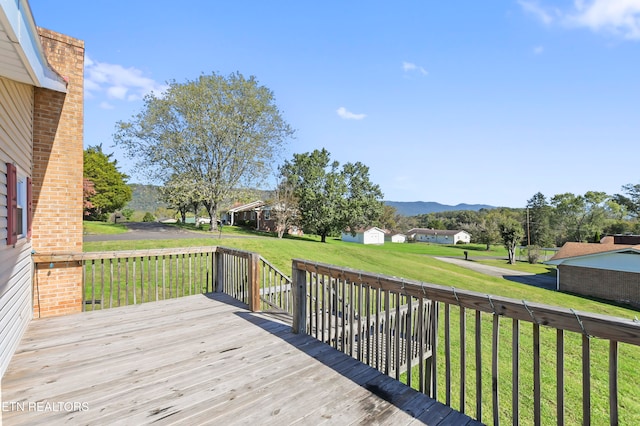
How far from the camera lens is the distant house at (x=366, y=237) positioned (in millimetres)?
51875

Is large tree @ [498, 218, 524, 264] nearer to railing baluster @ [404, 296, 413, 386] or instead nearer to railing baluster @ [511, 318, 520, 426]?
railing baluster @ [404, 296, 413, 386]

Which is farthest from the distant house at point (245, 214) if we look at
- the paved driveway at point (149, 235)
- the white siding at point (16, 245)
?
the white siding at point (16, 245)

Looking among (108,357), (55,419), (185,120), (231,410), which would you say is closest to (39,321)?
(108,357)

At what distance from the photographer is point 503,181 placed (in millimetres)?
35188

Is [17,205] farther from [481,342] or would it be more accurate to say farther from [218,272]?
[481,342]

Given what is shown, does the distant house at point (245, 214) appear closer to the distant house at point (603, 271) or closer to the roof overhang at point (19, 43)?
the distant house at point (603, 271)

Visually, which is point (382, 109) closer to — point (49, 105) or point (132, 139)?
point (49, 105)

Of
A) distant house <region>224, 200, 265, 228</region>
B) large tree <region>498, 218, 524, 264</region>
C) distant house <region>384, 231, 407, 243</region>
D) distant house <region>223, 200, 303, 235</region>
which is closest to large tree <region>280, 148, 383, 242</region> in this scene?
distant house <region>223, 200, 303, 235</region>

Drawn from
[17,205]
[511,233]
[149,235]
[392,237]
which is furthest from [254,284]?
[392,237]

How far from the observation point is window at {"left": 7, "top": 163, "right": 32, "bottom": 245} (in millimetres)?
2895

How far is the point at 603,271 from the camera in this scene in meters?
20.3

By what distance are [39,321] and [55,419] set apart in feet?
9.46

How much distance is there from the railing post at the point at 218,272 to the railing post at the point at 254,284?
54.3 inches

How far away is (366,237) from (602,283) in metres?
33.9
